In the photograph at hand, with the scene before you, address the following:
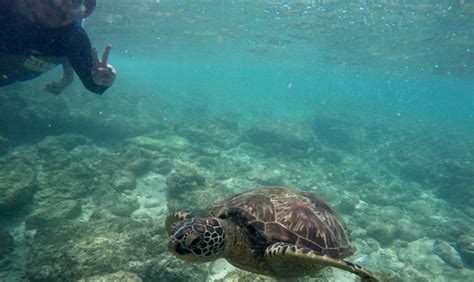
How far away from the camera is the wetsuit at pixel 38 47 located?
16.8ft

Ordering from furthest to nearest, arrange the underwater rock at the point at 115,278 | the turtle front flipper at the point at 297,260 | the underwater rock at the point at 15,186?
the underwater rock at the point at 15,186
the underwater rock at the point at 115,278
the turtle front flipper at the point at 297,260

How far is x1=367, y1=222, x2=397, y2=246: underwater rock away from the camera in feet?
34.2

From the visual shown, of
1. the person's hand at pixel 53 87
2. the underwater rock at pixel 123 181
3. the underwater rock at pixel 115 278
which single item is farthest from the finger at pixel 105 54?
the underwater rock at pixel 123 181

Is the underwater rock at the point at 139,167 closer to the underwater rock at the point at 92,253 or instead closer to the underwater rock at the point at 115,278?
the underwater rock at the point at 92,253

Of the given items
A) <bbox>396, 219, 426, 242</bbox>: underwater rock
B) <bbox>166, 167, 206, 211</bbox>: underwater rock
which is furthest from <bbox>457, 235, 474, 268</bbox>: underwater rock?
<bbox>166, 167, 206, 211</bbox>: underwater rock

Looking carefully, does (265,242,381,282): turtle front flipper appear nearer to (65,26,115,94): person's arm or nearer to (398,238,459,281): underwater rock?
(65,26,115,94): person's arm

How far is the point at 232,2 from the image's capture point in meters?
22.4

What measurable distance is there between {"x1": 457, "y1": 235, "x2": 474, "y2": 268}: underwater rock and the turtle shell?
7643mm

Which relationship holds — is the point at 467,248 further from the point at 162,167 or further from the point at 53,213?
the point at 53,213

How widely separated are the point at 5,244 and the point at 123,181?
16.2 ft

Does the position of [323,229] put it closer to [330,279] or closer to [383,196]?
[330,279]

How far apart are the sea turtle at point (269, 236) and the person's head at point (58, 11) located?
12.2ft

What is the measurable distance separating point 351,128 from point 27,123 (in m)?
24.5

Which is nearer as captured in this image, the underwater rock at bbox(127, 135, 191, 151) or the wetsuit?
the wetsuit
